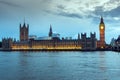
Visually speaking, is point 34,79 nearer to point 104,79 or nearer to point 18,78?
point 18,78

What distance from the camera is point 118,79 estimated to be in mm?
34312

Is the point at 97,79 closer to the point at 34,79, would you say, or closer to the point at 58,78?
the point at 58,78

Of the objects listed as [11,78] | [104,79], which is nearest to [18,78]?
[11,78]

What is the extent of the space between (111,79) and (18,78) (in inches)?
373

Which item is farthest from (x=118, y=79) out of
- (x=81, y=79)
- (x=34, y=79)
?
(x=34, y=79)

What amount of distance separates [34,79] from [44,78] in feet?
4.28

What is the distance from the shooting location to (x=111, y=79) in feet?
114

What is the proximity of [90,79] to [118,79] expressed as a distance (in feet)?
9.09

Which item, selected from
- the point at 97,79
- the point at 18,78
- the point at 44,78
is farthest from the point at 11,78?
the point at 97,79

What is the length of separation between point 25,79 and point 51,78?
282 centimetres

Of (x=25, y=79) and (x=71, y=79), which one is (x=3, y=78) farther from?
(x=71, y=79)

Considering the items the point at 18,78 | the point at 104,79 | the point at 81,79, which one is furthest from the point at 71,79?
the point at 18,78

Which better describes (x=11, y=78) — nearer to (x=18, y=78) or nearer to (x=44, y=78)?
(x=18, y=78)

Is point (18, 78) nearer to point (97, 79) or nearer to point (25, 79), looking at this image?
point (25, 79)
